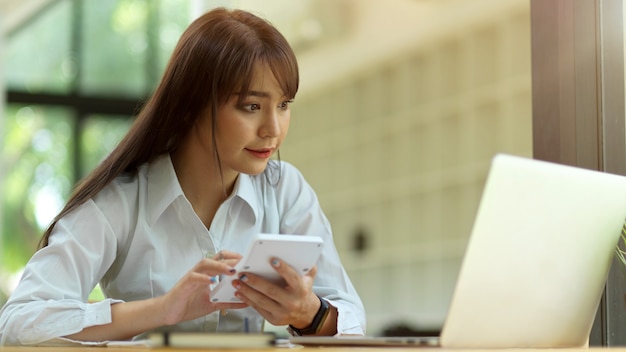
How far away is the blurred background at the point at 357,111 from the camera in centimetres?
597

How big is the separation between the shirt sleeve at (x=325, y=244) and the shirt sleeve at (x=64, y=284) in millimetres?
409

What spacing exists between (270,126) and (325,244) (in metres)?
0.32

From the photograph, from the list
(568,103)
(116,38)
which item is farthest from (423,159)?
(568,103)

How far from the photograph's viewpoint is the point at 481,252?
110 cm

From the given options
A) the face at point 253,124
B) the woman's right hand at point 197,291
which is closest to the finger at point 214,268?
the woman's right hand at point 197,291

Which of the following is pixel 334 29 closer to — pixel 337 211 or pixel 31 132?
pixel 337 211

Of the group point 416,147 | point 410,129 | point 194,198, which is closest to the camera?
point 194,198

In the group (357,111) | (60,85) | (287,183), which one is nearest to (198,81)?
(287,183)

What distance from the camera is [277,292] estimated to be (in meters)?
1.46

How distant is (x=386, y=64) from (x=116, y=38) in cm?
276

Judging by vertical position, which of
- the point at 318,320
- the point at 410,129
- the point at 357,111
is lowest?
the point at 318,320

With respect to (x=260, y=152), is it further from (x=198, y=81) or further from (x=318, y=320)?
(x=318, y=320)

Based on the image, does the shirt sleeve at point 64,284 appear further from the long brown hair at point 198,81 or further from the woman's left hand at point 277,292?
the woman's left hand at point 277,292

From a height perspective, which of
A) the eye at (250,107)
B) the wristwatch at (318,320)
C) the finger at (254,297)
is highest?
the eye at (250,107)
